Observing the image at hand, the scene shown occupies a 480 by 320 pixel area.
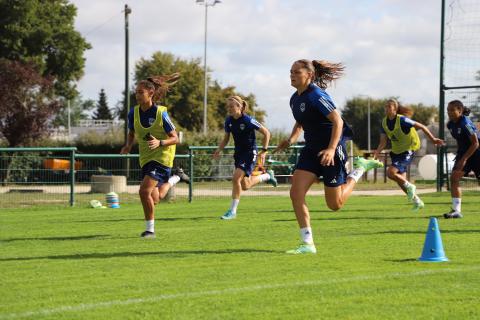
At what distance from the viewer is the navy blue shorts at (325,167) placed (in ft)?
31.8

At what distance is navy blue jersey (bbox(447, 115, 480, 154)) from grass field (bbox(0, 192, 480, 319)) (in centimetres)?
148

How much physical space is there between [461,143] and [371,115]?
339 feet

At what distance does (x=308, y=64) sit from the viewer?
9789 millimetres

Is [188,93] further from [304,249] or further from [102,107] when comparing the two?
[102,107]

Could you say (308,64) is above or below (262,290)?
above

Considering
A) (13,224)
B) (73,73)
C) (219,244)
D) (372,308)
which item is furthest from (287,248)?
(73,73)

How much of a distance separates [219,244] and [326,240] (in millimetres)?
1406

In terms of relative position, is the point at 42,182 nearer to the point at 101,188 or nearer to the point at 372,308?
the point at 101,188

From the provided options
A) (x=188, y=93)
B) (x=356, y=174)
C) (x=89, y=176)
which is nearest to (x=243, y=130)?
(x=356, y=174)

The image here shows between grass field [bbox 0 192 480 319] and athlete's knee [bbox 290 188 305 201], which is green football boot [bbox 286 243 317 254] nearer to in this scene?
grass field [bbox 0 192 480 319]

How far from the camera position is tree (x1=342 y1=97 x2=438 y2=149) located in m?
116

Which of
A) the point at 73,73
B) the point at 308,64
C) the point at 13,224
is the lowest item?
the point at 13,224

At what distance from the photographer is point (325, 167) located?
9.71 metres

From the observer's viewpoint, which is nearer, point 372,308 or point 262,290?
point 372,308
